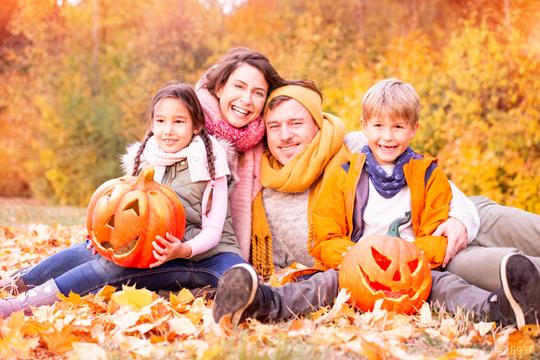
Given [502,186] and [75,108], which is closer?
[502,186]

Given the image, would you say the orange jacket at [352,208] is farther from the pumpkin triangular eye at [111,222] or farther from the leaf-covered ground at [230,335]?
the pumpkin triangular eye at [111,222]

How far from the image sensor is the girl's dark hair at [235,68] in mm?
4297

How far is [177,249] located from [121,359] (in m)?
1.20

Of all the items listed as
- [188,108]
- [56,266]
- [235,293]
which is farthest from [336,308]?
[56,266]

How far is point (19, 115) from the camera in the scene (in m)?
17.2

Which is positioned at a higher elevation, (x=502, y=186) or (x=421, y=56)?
(x=421, y=56)

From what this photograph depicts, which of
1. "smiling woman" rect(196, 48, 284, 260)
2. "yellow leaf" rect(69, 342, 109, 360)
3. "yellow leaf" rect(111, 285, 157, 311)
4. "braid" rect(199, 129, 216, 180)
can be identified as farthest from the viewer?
"smiling woman" rect(196, 48, 284, 260)

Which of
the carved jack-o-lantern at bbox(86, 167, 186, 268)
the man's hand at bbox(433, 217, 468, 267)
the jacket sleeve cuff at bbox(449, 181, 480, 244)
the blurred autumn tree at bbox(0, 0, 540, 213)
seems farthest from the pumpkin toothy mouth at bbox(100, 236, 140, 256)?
the blurred autumn tree at bbox(0, 0, 540, 213)

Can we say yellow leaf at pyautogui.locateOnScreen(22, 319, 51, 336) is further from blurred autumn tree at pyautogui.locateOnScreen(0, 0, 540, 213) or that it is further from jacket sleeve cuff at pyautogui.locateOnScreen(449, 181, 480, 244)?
blurred autumn tree at pyautogui.locateOnScreen(0, 0, 540, 213)

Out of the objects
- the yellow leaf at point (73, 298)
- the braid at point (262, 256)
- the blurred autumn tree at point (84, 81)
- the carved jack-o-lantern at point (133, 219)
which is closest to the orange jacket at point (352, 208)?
the braid at point (262, 256)

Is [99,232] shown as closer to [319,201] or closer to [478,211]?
[319,201]

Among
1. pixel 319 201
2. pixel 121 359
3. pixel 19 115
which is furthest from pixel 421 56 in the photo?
pixel 19 115

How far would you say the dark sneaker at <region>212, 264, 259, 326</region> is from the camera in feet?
8.92

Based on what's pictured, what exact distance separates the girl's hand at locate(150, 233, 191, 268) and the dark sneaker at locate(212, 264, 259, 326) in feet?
2.25
